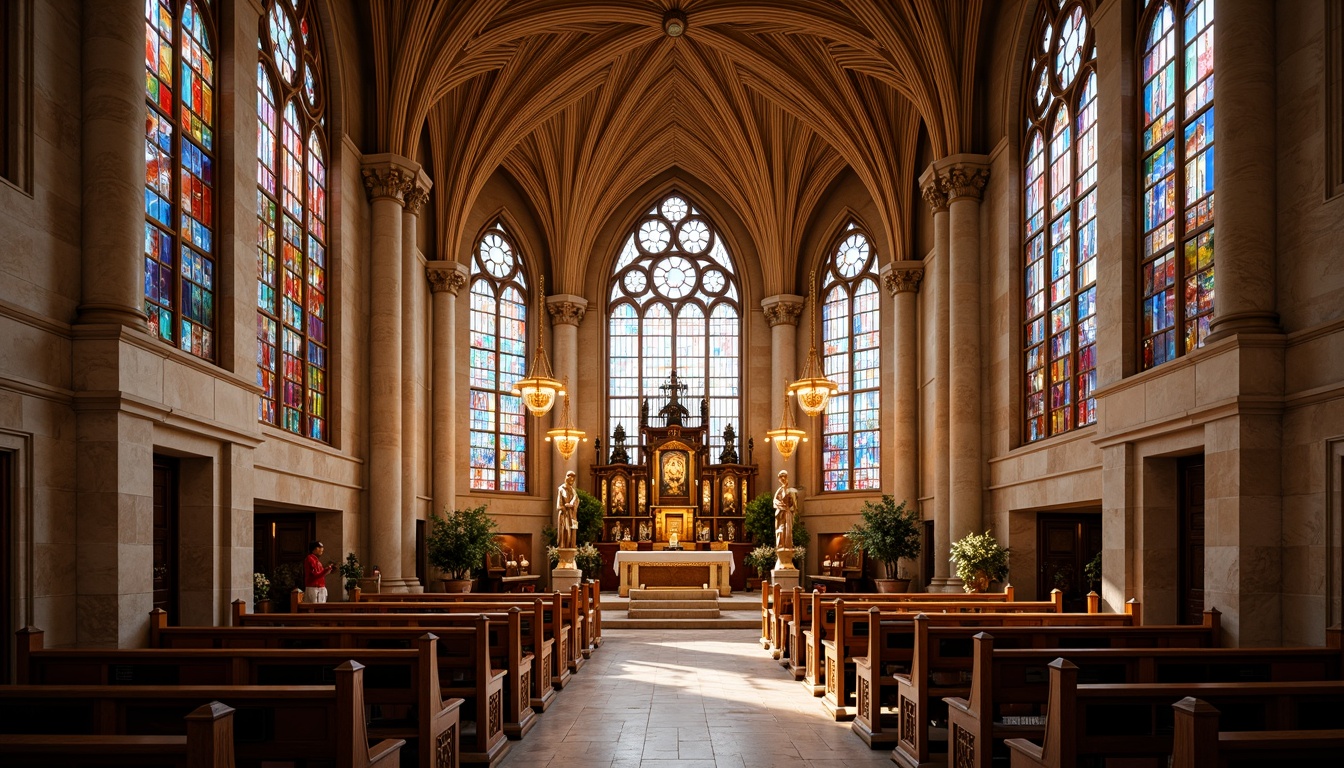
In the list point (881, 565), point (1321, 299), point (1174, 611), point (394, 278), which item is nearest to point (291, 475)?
point (394, 278)

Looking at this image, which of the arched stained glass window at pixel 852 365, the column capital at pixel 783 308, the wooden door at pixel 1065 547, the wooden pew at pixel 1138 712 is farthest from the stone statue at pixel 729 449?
the wooden pew at pixel 1138 712

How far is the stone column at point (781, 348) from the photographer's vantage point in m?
32.3

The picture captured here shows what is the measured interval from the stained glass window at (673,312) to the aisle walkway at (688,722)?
17160mm

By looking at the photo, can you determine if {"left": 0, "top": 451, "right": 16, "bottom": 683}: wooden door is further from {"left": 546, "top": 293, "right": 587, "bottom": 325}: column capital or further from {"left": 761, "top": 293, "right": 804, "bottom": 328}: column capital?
{"left": 761, "top": 293, "right": 804, "bottom": 328}: column capital

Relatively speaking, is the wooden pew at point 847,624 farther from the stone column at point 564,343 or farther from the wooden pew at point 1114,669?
the stone column at point 564,343

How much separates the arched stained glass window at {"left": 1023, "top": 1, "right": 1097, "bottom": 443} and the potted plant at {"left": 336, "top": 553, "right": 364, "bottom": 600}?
12.3 meters

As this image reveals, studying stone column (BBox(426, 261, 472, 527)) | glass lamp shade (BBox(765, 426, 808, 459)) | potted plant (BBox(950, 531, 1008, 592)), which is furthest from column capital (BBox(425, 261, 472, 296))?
potted plant (BBox(950, 531, 1008, 592))

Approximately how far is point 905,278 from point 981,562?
31.7 feet

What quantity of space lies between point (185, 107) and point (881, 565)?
2022 cm

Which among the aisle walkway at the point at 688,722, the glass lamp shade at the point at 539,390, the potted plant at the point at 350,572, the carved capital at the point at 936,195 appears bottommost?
the aisle walkway at the point at 688,722

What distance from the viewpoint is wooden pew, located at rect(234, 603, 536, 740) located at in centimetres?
1091

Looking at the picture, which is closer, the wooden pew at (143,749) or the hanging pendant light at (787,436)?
the wooden pew at (143,749)

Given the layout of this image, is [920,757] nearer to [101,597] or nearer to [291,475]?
[101,597]

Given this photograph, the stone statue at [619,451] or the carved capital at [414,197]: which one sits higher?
the carved capital at [414,197]
